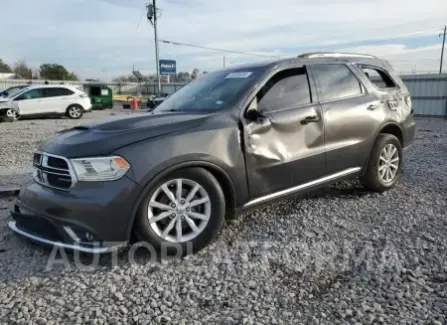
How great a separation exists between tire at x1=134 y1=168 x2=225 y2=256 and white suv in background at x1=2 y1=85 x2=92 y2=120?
16.4 meters

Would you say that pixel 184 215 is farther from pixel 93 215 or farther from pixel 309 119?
pixel 309 119

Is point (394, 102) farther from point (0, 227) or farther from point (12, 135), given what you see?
point (12, 135)

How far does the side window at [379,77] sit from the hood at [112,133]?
8.15 ft

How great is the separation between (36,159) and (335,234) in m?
2.81

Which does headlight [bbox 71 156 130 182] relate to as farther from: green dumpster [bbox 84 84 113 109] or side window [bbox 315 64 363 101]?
green dumpster [bbox 84 84 113 109]

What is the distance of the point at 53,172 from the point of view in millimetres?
3193

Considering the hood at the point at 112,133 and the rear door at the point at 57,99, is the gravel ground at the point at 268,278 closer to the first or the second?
the hood at the point at 112,133

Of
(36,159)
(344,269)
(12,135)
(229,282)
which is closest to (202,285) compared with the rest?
(229,282)

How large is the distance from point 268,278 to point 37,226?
1.92 meters

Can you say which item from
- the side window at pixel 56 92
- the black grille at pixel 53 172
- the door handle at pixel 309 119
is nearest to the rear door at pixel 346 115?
the door handle at pixel 309 119

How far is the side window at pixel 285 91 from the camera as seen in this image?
12.5 feet

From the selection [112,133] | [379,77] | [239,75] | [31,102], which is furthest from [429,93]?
[31,102]

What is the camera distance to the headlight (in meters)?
2.99

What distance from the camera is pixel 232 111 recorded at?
357 centimetres
